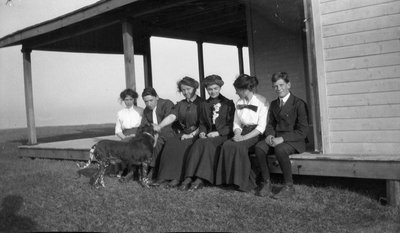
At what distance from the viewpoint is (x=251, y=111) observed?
A: 5.81m

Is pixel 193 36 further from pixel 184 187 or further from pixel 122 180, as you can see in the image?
pixel 184 187

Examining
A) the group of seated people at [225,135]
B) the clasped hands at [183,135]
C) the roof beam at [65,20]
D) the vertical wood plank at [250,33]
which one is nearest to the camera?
the group of seated people at [225,135]

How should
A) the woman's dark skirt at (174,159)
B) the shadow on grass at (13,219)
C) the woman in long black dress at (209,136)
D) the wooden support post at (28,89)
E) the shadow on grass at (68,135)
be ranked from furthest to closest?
the shadow on grass at (68,135), the wooden support post at (28,89), the woman's dark skirt at (174,159), the woman in long black dress at (209,136), the shadow on grass at (13,219)

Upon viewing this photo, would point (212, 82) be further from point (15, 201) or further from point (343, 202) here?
point (15, 201)

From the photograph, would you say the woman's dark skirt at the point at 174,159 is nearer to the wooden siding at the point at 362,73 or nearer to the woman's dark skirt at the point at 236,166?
the woman's dark skirt at the point at 236,166

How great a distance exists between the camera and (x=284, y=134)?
5.53 meters

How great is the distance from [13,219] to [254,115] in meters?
3.26

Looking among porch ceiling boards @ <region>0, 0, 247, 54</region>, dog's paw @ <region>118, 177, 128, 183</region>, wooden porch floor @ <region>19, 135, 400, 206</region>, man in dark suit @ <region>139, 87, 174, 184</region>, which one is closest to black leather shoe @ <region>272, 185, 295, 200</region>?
wooden porch floor @ <region>19, 135, 400, 206</region>

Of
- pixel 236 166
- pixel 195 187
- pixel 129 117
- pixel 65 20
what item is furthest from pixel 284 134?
pixel 65 20

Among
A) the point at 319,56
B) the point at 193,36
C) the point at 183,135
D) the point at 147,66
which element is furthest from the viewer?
the point at 147,66

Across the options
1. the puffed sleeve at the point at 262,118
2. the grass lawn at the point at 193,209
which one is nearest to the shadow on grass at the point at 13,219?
the grass lawn at the point at 193,209

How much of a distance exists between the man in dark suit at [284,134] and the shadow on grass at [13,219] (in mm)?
2739

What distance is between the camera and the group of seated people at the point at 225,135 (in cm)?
548

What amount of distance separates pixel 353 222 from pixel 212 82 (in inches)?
108
